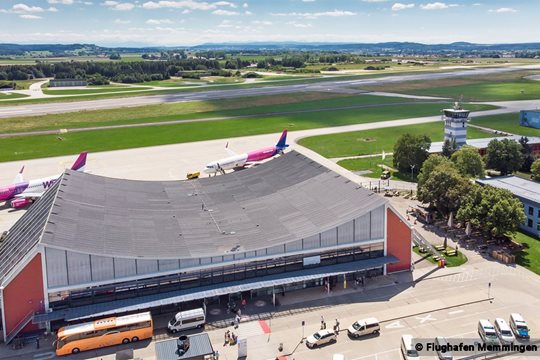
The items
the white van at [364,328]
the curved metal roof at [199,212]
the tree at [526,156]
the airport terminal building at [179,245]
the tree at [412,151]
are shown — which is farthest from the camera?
the tree at [526,156]

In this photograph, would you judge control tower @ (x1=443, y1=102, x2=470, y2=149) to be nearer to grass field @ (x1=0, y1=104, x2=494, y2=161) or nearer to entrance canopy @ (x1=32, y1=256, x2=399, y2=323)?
grass field @ (x1=0, y1=104, x2=494, y2=161)

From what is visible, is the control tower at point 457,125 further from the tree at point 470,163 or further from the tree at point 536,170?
the tree at point 536,170

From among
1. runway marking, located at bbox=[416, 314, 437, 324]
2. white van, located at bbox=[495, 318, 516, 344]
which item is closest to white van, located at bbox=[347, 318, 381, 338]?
runway marking, located at bbox=[416, 314, 437, 324]

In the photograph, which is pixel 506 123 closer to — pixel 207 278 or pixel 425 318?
pixel 425 318

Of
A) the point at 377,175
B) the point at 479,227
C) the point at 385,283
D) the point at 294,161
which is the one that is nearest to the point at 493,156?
the point at 377,175

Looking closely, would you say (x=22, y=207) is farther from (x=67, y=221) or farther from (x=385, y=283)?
(x=385, y=283)

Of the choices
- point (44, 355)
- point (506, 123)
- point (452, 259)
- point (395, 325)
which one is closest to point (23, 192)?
point (44, 355)

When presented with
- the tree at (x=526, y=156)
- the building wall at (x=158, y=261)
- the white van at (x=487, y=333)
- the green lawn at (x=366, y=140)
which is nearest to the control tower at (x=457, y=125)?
the tree at (x=526, y=156)
